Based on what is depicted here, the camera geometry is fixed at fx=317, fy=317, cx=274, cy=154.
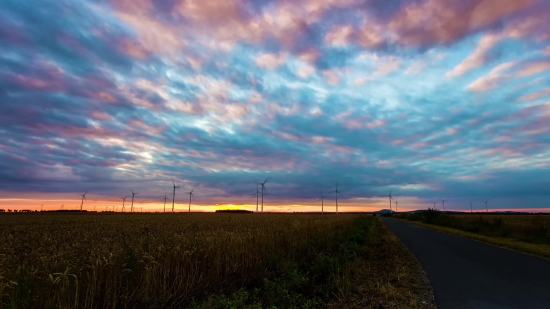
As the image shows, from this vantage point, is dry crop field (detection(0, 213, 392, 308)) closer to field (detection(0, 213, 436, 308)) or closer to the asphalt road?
field (detection(0, 213, 436, 308))

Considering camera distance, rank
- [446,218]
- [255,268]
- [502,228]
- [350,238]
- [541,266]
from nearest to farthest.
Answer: [255,268], [541,266], [350,238], [502,228], [446,218]

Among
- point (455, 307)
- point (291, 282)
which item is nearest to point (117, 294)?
point (291, 282)

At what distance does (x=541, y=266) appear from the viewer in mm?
12789

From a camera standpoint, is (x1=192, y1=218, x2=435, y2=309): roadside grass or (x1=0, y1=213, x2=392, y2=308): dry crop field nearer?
(x1=0, y1=213, x2=392, y2=308): dry crop field

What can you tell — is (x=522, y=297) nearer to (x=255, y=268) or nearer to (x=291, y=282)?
(x=291, y=282)

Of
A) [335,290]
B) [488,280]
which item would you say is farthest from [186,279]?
[488,280]

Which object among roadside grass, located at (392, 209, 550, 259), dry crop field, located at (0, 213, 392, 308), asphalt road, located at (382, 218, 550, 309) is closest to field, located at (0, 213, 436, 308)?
dry crop field, located at (0, 213, 392, 308)

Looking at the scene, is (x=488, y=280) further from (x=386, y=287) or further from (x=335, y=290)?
(x=335, y=290)

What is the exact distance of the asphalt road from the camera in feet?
25.6

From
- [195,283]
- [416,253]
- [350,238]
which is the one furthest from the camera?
[350,238]

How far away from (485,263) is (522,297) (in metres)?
5.68

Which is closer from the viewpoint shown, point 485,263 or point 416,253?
point 485,263

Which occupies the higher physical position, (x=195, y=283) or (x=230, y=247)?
(x=230, y=247)

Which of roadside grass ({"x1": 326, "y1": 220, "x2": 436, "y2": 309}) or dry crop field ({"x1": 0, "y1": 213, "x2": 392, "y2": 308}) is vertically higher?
dry crop field ({"x1": 0, "y1": 213, "x2": 392, "y2": 308})
